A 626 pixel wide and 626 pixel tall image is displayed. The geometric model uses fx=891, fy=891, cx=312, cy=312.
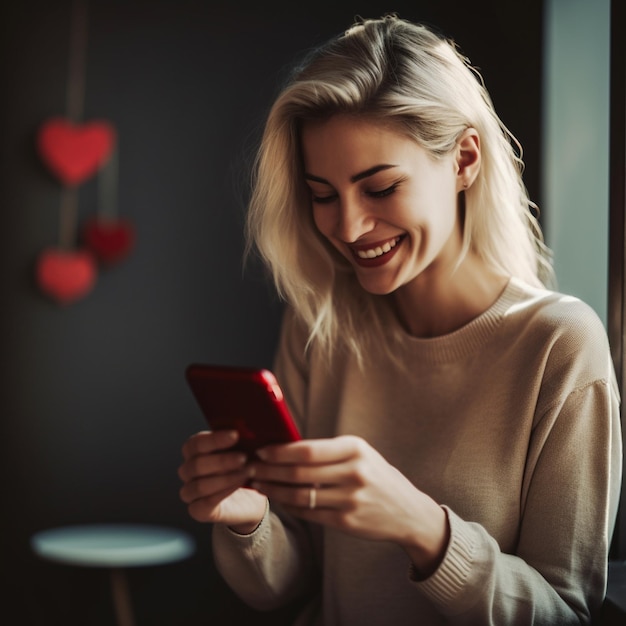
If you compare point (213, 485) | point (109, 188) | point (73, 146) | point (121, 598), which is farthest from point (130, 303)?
point (213, 485)

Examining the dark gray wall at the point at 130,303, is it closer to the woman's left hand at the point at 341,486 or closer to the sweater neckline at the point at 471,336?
the sweater neckline at the point at 471,336

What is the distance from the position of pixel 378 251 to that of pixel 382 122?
0.60ft

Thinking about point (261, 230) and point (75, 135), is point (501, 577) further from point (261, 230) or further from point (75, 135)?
point (75, 135)

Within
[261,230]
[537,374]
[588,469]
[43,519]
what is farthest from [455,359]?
[43,519]

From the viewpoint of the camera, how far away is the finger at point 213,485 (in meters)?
1.05

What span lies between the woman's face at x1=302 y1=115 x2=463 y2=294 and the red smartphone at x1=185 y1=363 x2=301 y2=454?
0.34 meters

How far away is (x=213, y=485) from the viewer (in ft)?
3.53

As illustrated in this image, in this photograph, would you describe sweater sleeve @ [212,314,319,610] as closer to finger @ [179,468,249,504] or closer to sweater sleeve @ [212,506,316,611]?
sweater sleeve @ [212,506,316,611]

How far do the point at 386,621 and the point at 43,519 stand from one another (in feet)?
6.55

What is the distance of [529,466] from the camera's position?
4.00ft

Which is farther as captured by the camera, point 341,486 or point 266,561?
point 266,561

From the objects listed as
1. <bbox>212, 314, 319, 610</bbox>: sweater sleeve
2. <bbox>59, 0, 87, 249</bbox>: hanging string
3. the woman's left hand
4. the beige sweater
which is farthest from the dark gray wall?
the woman's left hand

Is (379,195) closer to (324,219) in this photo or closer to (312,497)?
(324,219)

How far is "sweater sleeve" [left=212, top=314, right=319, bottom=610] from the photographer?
1335 millimetres
